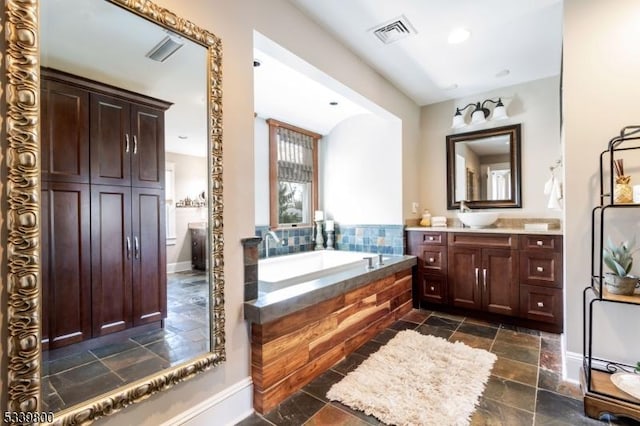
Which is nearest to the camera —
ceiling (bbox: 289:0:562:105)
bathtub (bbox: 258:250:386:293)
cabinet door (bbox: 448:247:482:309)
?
ceiling (bbox: 289:0:562:105)

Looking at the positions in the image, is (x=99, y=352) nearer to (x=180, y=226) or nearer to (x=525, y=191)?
(x=180, y=226)

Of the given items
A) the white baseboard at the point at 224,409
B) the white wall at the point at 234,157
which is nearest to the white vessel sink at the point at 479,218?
the white wall at the point at 234,157

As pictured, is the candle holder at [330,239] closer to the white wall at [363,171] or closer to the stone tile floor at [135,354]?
the white wall at [363,171]

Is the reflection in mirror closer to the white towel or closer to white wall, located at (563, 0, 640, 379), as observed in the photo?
white wall, located at (563, 0, 640, 379)

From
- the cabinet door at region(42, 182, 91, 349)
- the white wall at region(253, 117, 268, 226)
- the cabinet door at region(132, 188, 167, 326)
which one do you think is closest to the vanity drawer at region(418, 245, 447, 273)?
the white wall at region(253, 117, 268, 226)

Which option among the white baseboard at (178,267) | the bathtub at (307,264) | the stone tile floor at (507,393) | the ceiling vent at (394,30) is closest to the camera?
the white baseboard at (178,267)

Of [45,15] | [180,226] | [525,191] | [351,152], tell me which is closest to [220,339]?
[180,226]

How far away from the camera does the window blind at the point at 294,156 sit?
385 centimetres

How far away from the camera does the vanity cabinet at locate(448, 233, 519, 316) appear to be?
302 centimetres

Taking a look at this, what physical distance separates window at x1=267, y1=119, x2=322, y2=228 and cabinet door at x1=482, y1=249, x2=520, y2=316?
2.25 metres

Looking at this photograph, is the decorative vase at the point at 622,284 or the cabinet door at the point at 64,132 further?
the decorative vase at the point at 622,284

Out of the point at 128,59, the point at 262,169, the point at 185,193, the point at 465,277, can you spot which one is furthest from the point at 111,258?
the point at 465,277

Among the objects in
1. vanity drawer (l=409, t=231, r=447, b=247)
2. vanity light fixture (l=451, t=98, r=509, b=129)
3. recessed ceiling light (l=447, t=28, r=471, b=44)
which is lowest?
vanity drawer (l=409, t=231, r=447, b=247)

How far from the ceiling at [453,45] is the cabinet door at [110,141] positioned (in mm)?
1402
